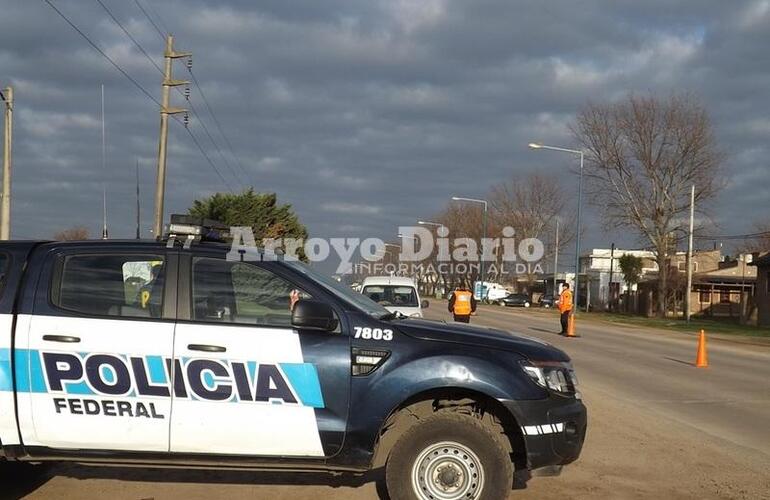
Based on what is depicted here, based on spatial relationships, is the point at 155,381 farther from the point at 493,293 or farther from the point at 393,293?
the point at 493,293

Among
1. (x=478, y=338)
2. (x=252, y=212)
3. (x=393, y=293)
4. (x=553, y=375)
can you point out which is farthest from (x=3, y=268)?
(x=252, y=212)

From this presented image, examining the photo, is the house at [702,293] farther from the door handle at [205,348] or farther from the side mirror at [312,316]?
the door handle at [205,348]

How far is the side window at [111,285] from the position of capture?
536 centimetres

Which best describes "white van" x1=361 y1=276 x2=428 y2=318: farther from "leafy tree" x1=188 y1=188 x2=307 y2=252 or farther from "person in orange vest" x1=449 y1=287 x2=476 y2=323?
"leafy tree" x1=188 y1=188 x2=307 y2=252

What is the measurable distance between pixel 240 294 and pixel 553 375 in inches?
87.9

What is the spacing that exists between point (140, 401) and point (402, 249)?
92821 millimetres

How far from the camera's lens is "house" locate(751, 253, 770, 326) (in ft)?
153

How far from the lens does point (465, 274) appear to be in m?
88.6

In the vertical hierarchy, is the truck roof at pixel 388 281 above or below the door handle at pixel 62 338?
above

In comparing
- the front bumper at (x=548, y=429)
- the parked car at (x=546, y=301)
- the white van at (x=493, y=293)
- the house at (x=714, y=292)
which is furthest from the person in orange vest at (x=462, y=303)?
the white van at (x=493, y=293)

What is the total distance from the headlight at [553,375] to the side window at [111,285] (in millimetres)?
2553

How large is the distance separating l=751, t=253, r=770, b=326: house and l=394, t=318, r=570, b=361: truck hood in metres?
45.5

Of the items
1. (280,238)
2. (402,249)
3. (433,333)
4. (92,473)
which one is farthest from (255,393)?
(402,249)

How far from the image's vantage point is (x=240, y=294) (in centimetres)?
543
